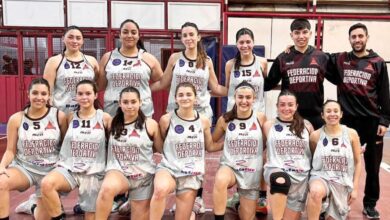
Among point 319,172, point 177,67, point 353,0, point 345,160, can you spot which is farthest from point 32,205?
point 353,0

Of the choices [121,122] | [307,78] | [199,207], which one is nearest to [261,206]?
[199,207]

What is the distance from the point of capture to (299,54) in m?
3.11

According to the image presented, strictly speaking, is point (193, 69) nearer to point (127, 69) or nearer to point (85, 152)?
point (127, 69)

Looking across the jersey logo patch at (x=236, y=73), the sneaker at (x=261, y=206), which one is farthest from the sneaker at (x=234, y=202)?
the jersey logo patch at (x=236, y=73)

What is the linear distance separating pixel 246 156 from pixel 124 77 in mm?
1165

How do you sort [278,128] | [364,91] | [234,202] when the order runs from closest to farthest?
[278,128] → [364,91] → [234,202]

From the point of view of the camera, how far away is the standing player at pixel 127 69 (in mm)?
3107

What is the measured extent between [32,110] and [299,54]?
83.8 inches

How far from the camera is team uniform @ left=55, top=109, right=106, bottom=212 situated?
2.75 meters

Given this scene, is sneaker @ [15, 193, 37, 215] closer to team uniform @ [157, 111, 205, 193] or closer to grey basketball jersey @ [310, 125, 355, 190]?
team uniform @ [157, 111, 205, 193]

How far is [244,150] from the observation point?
2.89 m

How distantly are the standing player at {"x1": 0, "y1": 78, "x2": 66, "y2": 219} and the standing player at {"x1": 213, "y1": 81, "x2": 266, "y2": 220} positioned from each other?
1271 millimetres

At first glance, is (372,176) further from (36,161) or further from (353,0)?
(353,0)

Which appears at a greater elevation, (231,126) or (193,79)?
(193,79)
